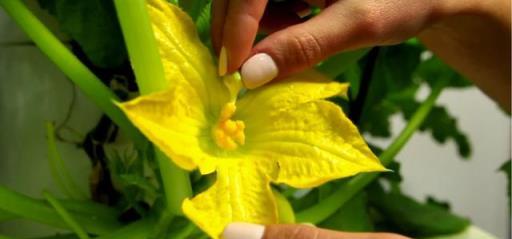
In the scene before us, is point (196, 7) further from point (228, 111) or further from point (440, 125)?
point (440, 125)

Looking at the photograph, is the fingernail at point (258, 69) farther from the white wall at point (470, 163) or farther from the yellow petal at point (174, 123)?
the white wall at point (470, 163)

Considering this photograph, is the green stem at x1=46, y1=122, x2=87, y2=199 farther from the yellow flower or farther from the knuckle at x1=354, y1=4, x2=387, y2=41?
the knuckle at x1=354, y1=4, x2=387, y2=41

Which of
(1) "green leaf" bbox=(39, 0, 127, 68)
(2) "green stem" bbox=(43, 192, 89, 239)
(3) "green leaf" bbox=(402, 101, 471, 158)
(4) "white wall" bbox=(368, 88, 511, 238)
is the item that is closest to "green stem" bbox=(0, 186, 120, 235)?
(2) "green stem" bbox=(43, 192, 89, 239)

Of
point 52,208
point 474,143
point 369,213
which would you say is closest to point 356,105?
point 369,213

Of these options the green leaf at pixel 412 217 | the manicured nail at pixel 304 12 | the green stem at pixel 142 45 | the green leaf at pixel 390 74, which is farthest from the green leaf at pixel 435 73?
the green stem at pixel 142 45

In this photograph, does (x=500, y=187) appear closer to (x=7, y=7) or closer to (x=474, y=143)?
(x=474, y=143)

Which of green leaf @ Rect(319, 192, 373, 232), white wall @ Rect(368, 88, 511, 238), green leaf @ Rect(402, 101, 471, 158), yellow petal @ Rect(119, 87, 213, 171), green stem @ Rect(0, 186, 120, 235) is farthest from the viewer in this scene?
white wall @ Rect(368, 88, 511, 238)

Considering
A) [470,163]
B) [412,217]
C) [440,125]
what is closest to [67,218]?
[412,217]
